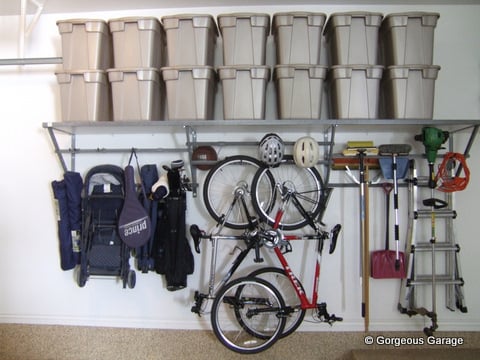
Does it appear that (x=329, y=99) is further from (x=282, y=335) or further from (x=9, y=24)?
(x=9, y=24)

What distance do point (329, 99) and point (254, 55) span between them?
660mm

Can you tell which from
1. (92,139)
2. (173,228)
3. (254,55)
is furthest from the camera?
(92,139)

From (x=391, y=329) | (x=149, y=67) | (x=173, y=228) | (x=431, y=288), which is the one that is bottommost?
(x=391, y=329)

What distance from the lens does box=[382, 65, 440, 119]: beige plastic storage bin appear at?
204cm

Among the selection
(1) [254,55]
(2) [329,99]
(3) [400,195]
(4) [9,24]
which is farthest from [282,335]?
(4) [9,24]

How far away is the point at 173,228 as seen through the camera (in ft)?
7.31

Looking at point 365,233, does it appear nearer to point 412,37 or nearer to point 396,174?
point 396,174

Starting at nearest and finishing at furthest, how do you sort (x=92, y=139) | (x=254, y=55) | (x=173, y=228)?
(x=254, y=55)
(x=173, y=228)
(x=92, y=139)

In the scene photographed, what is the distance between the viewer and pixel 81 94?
2143 millimetres

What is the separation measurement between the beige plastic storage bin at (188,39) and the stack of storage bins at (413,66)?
1261 mm

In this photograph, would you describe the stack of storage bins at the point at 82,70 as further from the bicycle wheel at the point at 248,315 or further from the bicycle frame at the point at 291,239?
the bicycle wheel at the point at 248,315

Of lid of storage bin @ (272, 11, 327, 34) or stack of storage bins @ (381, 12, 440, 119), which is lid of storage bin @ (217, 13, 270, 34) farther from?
stack of storage bins @ (381, 12, 440, 119)

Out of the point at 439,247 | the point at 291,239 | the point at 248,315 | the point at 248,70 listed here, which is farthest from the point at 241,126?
the point at 439,247

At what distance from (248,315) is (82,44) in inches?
89.6
